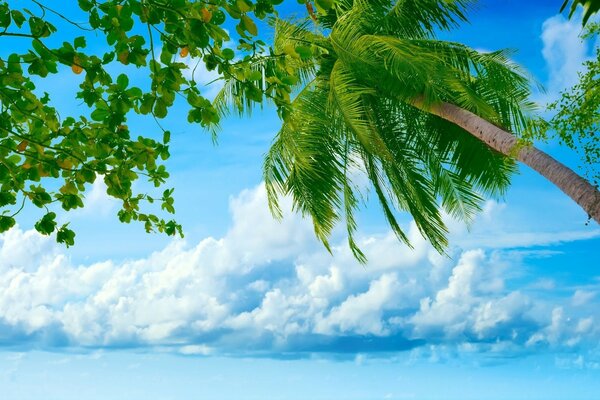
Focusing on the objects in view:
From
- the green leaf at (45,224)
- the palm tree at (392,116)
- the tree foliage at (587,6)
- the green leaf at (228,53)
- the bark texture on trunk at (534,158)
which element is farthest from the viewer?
the palm tree at (392,116)

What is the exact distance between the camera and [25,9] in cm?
432

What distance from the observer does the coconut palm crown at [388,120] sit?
11.4 m

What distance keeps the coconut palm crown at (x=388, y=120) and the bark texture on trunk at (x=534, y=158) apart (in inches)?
9.3

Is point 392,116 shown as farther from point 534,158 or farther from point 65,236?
point 65,236

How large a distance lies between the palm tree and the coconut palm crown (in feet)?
0.06

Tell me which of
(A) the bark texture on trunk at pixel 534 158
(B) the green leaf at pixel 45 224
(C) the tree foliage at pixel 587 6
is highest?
(A) the bark texture on trunk at pixel 534 158

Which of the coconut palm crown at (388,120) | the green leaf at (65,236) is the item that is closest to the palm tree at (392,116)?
the coconut palm crown at (388,120)

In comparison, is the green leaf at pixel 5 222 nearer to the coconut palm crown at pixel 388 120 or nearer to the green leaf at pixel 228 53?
the green leaf at pixel 228 53

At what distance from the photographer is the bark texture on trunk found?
720 cm

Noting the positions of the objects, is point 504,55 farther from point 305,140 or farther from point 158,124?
point 158,124

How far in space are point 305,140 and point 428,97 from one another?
88.8 inches

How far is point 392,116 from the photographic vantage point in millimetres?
13305

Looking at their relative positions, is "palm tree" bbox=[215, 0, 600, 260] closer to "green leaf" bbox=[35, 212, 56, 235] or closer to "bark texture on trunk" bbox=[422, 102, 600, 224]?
"bark texture on trunk" bbox=[422, 102, 600, 224]

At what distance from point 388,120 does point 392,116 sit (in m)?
0.10
